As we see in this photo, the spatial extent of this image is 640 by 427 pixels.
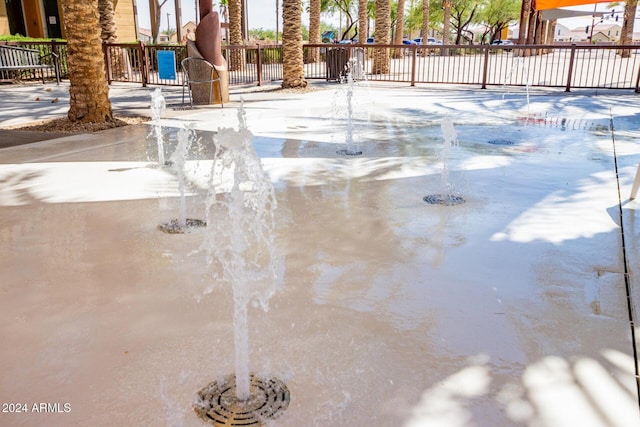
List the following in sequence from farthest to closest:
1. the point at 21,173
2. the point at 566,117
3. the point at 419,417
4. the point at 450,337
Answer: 1. the point at 566,117
2. the point at 21,173
3. the point at 450,337
4. the point at 419,417

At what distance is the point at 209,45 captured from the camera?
12.1 m

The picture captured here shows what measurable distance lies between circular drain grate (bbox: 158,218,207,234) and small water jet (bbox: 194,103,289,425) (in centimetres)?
11

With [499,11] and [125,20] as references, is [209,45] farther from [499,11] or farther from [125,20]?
[499,11]

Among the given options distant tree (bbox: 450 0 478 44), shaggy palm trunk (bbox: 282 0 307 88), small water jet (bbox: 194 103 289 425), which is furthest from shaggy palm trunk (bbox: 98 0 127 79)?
distant tree (bbox: 450 0 478 44)

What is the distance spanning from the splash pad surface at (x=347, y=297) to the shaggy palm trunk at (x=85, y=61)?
2.61 m

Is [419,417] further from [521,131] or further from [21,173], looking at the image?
[521,131]

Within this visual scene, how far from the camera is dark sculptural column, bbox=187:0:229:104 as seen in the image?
1205 cm

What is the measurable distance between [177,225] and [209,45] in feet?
27.2

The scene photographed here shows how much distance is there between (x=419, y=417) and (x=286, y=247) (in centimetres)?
216

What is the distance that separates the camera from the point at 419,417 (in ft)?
8.02

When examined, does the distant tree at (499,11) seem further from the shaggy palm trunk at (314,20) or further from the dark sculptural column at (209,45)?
the dark sculptural column at (209,45)

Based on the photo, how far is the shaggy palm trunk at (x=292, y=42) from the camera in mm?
14688

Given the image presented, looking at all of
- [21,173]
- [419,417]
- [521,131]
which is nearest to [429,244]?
[419,417]

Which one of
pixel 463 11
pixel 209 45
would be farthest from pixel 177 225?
pixel 463 11
